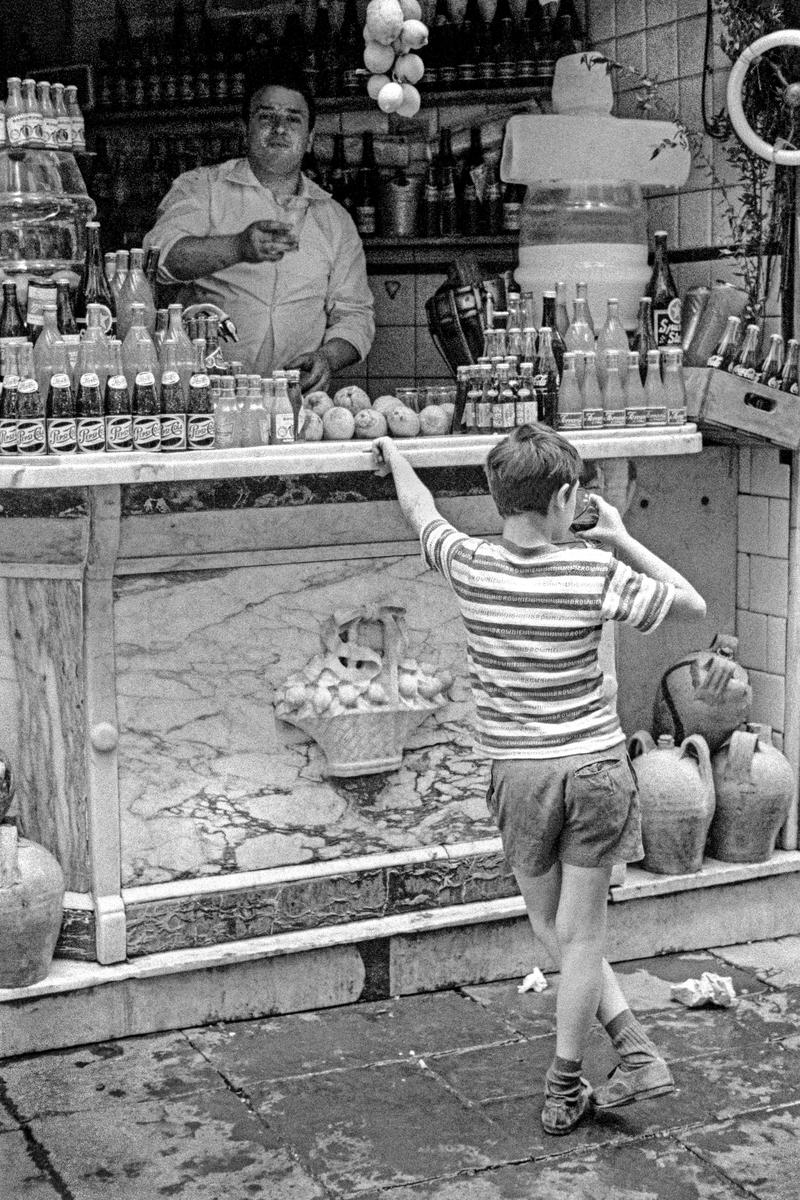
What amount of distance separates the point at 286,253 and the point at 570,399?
1395mm

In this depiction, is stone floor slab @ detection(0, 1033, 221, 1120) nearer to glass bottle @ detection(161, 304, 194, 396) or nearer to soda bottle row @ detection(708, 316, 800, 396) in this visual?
glass bottle @ detection(161, 304, 194, 396)

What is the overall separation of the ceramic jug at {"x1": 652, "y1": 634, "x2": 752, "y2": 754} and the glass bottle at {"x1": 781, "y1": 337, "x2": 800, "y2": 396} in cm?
76

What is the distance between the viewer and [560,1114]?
11.6ft

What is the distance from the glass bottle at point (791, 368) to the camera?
4.71 meters

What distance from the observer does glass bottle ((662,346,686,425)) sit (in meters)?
4.51

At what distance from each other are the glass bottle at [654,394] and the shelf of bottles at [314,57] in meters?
1.63

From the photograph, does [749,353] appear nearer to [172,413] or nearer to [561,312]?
[561,312]

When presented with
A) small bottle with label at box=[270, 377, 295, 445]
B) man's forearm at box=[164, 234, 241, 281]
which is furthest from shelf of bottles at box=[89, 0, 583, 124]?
small bottle with label at box=[270, 377, 295, 445]

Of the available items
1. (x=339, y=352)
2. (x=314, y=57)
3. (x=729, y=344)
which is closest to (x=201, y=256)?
(x=339, y=352)

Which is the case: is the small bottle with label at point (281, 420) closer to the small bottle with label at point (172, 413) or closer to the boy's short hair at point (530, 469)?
the small bottle with label at point (172, 413)

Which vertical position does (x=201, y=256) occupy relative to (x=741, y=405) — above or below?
above

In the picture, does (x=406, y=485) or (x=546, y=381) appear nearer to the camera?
(x=406, y=485)

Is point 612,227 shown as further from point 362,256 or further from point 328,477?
point 328,477

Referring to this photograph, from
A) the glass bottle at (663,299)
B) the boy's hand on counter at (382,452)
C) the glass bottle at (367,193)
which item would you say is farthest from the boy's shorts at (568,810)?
the glass bottle at (367,193)
